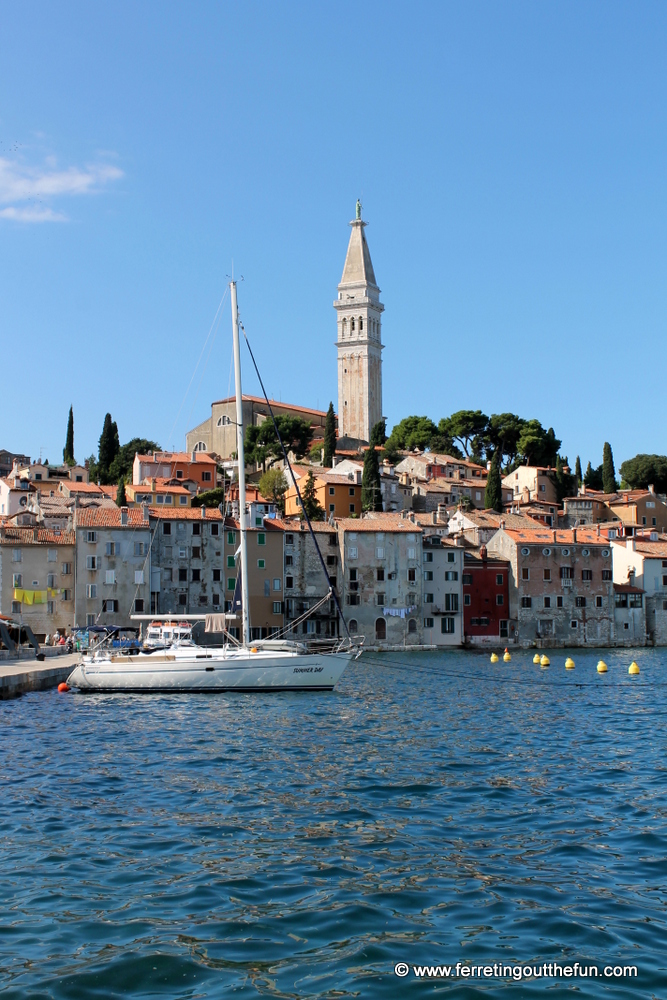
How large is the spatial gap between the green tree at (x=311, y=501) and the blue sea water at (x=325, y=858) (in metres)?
55.4

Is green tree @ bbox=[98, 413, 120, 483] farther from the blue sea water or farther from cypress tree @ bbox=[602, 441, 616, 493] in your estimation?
the blue sea water

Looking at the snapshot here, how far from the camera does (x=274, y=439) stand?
110m

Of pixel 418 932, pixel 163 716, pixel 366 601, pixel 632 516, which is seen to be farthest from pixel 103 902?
pixel 632 516

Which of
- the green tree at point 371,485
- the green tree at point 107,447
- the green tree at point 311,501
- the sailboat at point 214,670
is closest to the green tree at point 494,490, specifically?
the green tree at point 371,485

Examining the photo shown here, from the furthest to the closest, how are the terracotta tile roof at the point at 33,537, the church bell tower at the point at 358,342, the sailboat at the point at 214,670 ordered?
the church bell tower at the point at 358,342 < the terracotta tile roof at the point at 33,537 < the sailboat at the point at 214,670

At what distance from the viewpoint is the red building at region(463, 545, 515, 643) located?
70500 mm

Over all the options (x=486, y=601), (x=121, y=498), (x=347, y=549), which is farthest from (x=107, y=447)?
(x=486, y=601)

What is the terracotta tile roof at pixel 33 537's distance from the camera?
5831 centimetres

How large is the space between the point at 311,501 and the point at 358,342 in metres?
60.2

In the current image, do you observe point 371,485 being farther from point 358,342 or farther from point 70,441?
point 358,342

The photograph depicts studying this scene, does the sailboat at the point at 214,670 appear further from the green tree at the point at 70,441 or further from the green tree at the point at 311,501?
the green tree at the point at 70,441

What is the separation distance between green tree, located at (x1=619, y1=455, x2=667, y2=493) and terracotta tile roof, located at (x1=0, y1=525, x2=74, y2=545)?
66.7 meters

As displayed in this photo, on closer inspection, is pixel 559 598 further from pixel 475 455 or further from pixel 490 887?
pixel 490 887

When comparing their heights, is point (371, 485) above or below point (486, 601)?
above
